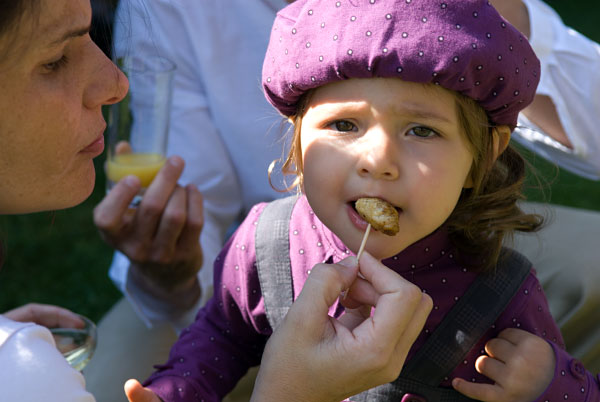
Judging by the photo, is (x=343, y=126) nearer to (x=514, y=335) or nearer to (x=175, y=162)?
(x=514, y=335)

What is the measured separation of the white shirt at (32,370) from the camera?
41.0 inches

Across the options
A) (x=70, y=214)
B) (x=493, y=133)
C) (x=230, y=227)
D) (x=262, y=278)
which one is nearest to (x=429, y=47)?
(x=493, y=133)

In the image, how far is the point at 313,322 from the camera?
1209 millimetres

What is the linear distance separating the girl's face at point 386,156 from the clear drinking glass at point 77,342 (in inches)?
30.9

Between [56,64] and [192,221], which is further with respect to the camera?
[192,221]

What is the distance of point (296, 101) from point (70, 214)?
3415 millimetres

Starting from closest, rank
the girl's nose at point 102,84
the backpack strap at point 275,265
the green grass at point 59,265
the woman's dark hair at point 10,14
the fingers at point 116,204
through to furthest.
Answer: the woman's dark hair at point 10,14 < the girl's nose at point 102,84 < the backpack strap at point 275,265 < the fingers at point 116,204 < the green grass at point 59,265

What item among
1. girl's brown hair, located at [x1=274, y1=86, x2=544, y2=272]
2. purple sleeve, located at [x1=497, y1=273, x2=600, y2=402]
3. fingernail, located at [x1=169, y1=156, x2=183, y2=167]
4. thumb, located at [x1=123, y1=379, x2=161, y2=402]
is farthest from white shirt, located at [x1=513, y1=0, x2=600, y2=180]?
thumb, located at [x1=123, y1=379, x2=161, y2=402]

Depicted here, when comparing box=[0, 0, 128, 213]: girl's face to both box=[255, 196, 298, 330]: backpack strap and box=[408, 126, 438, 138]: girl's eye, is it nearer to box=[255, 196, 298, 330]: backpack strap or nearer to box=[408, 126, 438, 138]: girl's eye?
box=[255, 196, 298, 330]: backpack strap

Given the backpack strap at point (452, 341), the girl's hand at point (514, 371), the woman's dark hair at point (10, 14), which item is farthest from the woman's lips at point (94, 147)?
the girl's hand at point (514, 371)

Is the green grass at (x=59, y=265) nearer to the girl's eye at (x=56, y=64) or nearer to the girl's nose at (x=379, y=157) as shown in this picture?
the girl's eye at (x=56, y=64)

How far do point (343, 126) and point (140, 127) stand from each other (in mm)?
941

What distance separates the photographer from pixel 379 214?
4.09 feet

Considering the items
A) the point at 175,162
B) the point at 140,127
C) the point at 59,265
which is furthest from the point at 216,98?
the point at 59,265
